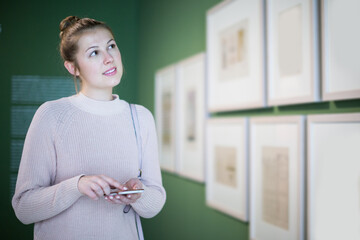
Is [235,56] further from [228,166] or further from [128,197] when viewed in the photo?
[128,197]

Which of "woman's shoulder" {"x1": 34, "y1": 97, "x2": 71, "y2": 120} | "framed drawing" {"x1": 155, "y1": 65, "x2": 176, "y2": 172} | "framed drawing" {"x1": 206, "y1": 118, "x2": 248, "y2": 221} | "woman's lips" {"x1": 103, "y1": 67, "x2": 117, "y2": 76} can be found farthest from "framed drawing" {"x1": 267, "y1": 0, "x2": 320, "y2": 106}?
"framed drawing" {"x1": 155, "y1": 65, "x2": 176, "y2": 172}

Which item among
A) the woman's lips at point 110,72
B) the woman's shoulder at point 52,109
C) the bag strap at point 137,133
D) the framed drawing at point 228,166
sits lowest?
the framed drawing at point 228,166

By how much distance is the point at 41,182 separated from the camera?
91cm

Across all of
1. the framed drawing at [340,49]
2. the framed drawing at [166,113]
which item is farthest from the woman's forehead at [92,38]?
the framed drawing at [166,113]

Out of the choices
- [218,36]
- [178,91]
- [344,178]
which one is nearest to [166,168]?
[178,91]

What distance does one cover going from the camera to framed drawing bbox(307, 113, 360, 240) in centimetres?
109

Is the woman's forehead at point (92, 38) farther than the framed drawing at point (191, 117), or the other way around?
the framed drawing at point (191, 117)

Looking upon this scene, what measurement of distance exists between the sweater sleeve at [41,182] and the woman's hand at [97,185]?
4cm

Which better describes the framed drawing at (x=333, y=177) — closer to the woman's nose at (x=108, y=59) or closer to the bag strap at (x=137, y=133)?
the bag strap at (x=137, y=133)

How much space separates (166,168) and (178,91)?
55cm

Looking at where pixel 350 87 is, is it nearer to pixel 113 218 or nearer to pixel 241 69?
pixel 241 69

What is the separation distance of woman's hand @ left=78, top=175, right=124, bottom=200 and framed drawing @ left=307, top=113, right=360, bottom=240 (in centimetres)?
68

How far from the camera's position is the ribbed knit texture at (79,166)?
903mm

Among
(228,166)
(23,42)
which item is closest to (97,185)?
(23,42)
